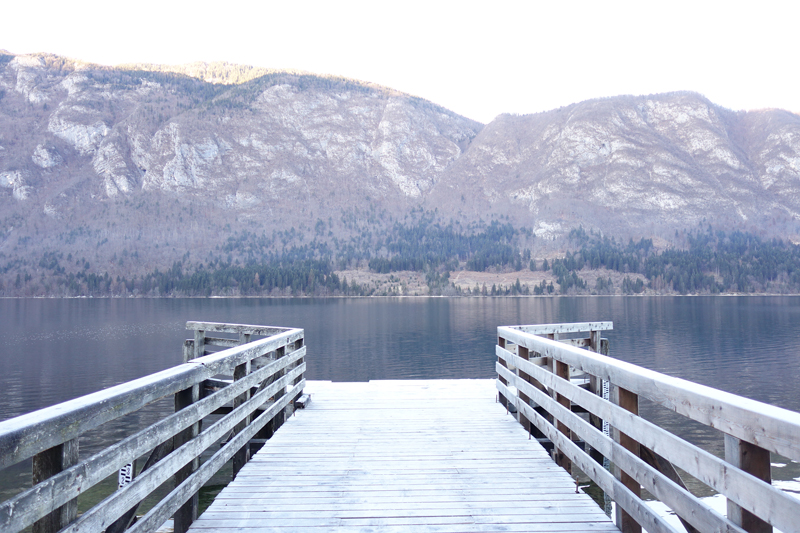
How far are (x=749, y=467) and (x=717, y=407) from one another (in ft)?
1.16

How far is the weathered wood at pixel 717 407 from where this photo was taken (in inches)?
99.4

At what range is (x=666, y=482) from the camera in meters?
3.62

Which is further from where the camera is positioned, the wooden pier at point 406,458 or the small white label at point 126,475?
the small white label at point 126,475

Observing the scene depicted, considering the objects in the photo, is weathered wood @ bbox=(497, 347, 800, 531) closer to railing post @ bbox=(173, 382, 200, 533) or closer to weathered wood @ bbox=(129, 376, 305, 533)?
weathered wood @ bbox=(129, 376, 305, 533)

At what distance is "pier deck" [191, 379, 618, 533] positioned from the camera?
4645 mm

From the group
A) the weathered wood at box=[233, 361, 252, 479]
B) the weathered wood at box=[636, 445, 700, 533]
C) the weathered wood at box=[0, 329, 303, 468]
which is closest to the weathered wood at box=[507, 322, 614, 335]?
the weathered wood at box=[233, 361, 252, 479]

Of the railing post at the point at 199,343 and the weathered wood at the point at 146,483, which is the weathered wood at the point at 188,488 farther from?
the railing post at the point at 199,343

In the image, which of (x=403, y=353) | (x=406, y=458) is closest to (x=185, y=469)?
(x=406, y=458)

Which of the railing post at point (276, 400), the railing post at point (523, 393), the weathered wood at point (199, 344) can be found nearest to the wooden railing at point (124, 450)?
the railing post at point (276, 400)

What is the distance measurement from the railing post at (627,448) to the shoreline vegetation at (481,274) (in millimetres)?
138946

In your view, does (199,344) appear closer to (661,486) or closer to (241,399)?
(241,399)

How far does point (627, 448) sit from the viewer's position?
4281mm

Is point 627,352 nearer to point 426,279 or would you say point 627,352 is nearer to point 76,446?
point 76,446

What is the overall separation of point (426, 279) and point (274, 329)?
490 feet
